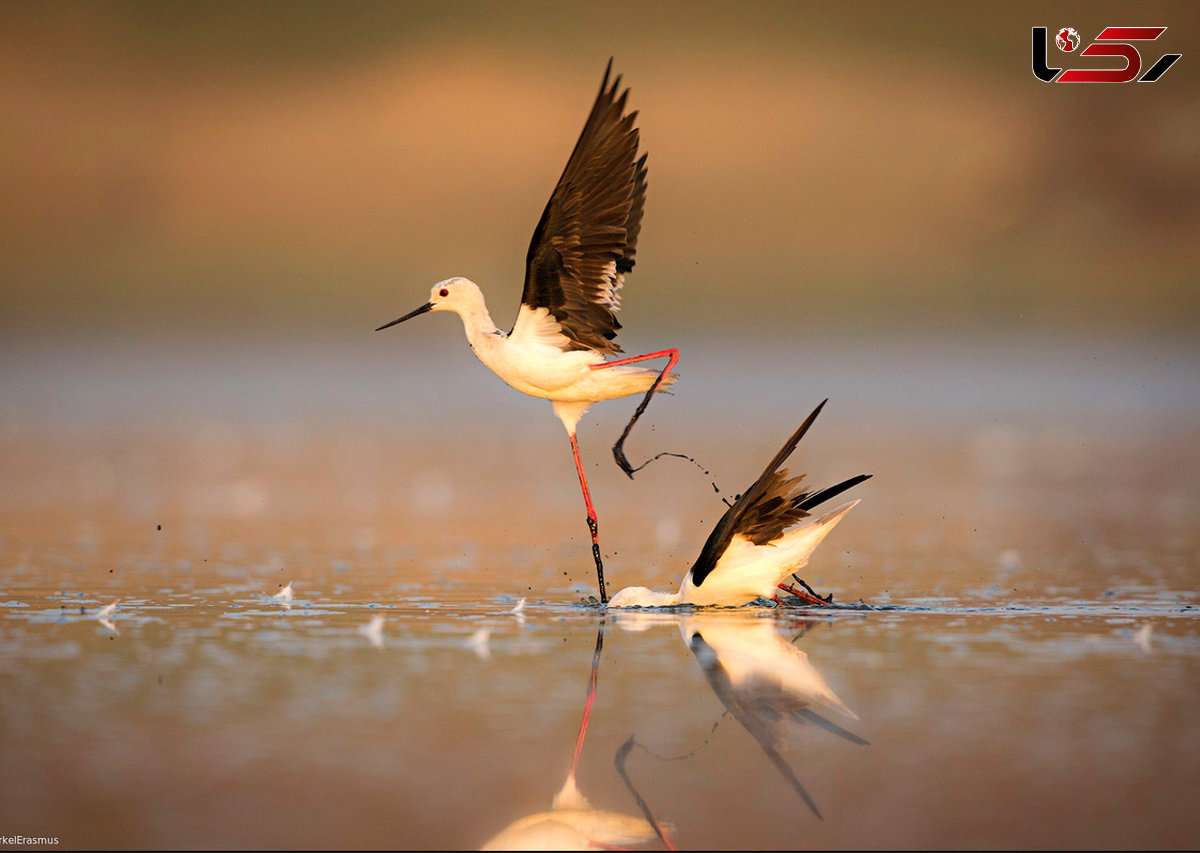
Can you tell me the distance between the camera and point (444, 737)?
5465mm

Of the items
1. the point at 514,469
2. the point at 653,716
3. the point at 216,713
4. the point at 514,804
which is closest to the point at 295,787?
the point at 514,804

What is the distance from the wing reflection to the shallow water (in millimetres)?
24

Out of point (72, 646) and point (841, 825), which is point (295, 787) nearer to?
point (841, 825)

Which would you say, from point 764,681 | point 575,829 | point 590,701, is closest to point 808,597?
point 764,681

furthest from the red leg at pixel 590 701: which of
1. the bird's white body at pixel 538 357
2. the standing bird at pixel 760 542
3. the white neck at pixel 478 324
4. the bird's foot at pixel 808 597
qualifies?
the white neck at pixel 478 324

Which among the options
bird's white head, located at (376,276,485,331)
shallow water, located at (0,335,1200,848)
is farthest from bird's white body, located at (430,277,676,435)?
shallow water, located at (0,335,1200,848)

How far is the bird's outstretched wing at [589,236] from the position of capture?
8.97 m

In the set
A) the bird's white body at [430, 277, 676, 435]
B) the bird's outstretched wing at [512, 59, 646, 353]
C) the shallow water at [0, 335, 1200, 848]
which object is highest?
the bird's outstretched wing at [512, 59, 646, 353]

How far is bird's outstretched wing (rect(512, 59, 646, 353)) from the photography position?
8969 millimetres

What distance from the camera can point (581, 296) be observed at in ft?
31.5

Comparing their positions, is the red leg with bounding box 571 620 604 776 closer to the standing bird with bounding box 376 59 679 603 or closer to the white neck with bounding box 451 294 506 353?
the standing bird with bounding box 376 59 679 603

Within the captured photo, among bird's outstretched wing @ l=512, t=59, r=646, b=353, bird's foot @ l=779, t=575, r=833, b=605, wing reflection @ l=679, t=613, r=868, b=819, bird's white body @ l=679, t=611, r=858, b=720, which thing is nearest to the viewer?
wing reflection @ l=679, t=613, r=868, b=819

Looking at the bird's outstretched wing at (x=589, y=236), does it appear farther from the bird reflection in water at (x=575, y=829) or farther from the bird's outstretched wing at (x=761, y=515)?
the bird reflection in water at (x=575, y=829)

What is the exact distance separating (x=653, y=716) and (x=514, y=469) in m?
12.3
